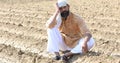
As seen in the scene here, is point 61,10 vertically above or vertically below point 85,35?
above

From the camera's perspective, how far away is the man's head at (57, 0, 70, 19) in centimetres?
676

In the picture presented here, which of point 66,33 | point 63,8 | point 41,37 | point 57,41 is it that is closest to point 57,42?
point 57,41

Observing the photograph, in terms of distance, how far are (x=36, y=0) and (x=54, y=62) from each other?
50.3 ft

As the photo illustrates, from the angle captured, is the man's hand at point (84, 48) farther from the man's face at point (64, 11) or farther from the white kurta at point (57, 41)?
the man's face at point (64, 11)

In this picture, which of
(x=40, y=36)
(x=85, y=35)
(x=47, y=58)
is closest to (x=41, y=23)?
(x=40, y=36)

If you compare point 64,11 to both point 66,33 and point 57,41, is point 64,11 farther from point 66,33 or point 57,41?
point 57,41

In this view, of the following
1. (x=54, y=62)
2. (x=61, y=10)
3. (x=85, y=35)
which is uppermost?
(x=61, y=10)

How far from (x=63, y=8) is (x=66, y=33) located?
0.56m

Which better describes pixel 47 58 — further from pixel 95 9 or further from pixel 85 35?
pixel 95 9

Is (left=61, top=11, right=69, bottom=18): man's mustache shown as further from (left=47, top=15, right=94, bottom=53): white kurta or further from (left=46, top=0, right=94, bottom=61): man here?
(left=47, top=15, right=94, bottom=53): white kurta

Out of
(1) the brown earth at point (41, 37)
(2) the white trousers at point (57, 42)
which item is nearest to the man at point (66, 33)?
(2) the white trousers at point (57, 42)

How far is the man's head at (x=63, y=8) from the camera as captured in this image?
6.76 meters

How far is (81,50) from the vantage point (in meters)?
6.92

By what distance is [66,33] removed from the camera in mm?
7133
